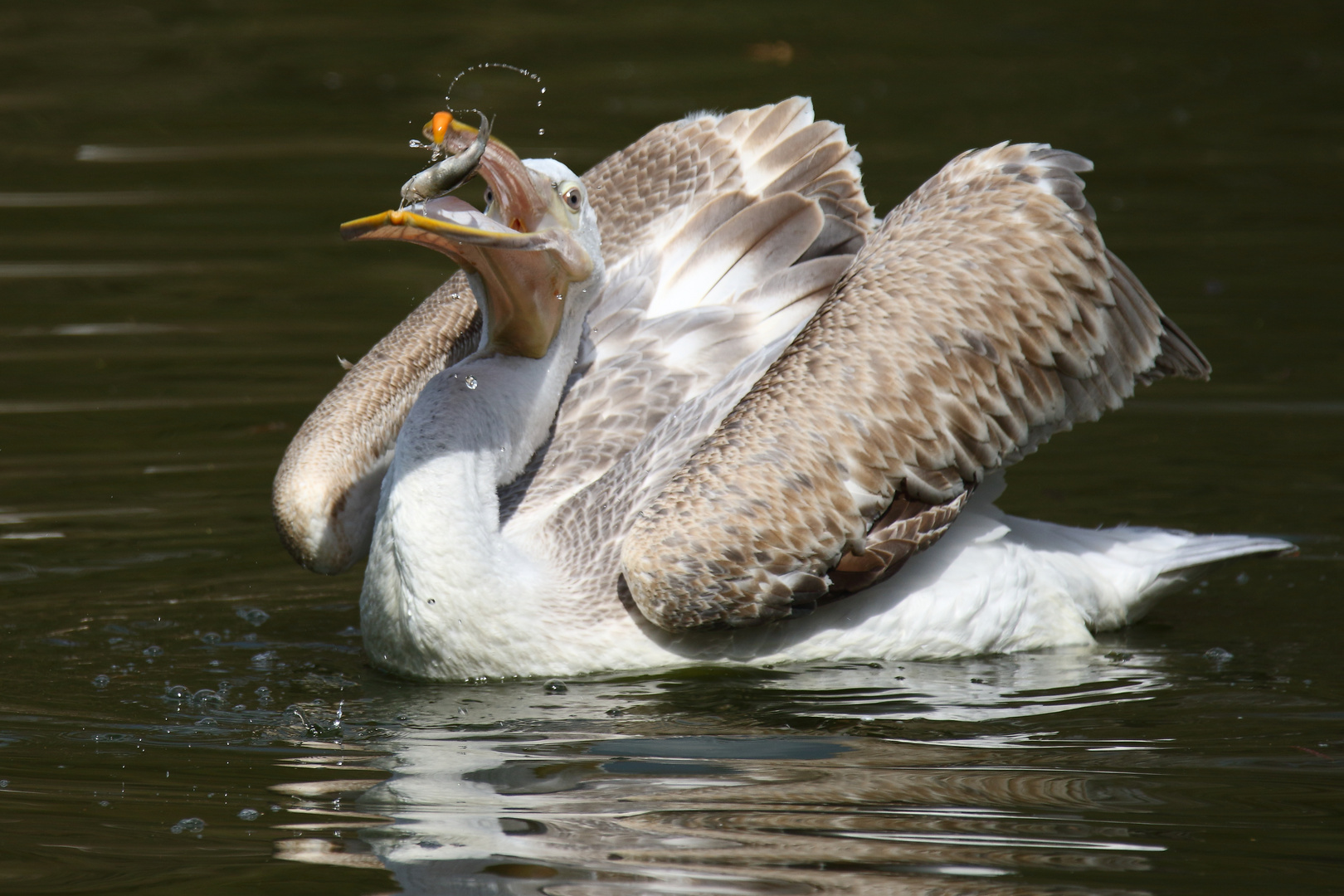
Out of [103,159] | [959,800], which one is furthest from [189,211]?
[959,800]

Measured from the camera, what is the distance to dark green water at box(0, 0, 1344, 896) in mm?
4477

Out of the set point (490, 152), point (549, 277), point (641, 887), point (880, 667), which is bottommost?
point (880, 667)

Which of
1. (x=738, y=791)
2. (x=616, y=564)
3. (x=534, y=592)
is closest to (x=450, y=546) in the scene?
(x=534, y=592)

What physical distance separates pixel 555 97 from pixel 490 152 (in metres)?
9.59

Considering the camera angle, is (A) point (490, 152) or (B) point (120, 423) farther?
(B) point (120, 423)

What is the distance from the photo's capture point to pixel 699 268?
6.83 m

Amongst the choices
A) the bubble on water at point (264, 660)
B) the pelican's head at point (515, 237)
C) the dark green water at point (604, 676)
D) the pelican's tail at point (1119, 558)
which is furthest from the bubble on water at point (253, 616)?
the pelican's tail at point (1119, 558)

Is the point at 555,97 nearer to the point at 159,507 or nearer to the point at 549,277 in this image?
the point at 159,507

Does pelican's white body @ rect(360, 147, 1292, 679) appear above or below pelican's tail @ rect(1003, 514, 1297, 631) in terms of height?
above

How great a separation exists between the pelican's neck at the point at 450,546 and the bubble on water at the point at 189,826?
125cm

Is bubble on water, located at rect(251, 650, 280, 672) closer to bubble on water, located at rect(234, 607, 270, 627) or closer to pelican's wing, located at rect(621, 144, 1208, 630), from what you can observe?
bubble on water, located at rect(234, 607, 270, 627)

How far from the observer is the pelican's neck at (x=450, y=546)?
5660mm

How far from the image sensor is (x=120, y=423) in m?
8.87

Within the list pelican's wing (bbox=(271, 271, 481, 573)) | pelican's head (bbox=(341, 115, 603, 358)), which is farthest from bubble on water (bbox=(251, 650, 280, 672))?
pelican's head (bbox=(341, 115, 603, 358))
